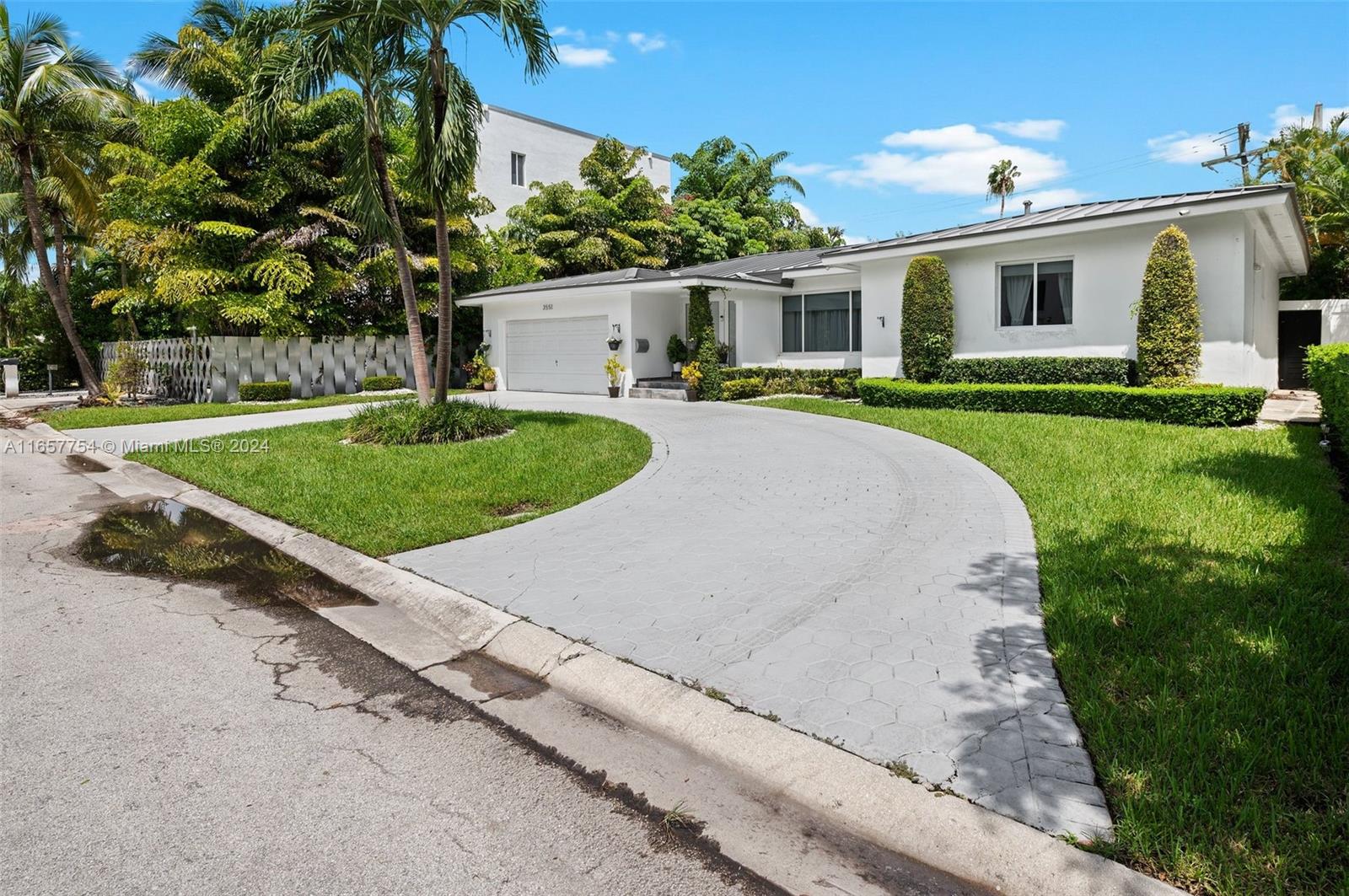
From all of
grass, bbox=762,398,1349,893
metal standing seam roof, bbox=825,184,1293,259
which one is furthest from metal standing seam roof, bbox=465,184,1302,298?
grass, bbox=762,398,1349,893

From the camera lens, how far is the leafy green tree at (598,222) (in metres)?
29.8

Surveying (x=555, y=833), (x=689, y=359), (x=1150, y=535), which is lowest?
(x=555, y=833)

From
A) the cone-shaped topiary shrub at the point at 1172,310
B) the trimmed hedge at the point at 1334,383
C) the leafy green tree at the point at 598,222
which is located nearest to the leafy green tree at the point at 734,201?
the leafy green tree at the point at 598,222

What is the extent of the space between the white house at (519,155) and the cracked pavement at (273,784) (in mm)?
30849

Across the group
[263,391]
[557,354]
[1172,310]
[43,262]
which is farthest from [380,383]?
[1172,310]

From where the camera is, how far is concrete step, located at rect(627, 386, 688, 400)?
62.8 feet

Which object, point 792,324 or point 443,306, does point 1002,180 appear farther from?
point 443,306

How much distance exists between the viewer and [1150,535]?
584 centimetres

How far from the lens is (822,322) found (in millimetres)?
20203

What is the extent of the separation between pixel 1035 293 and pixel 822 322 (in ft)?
18.9

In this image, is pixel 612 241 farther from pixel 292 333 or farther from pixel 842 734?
pixel 842 734

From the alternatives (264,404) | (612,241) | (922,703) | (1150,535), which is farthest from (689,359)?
(922,703)

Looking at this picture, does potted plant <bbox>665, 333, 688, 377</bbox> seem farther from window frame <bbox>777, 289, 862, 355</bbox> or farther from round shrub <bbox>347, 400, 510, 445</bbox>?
round shrub <bbox>347, 400, 510, 445</bbox>

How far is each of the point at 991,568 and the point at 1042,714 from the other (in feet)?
6.97
